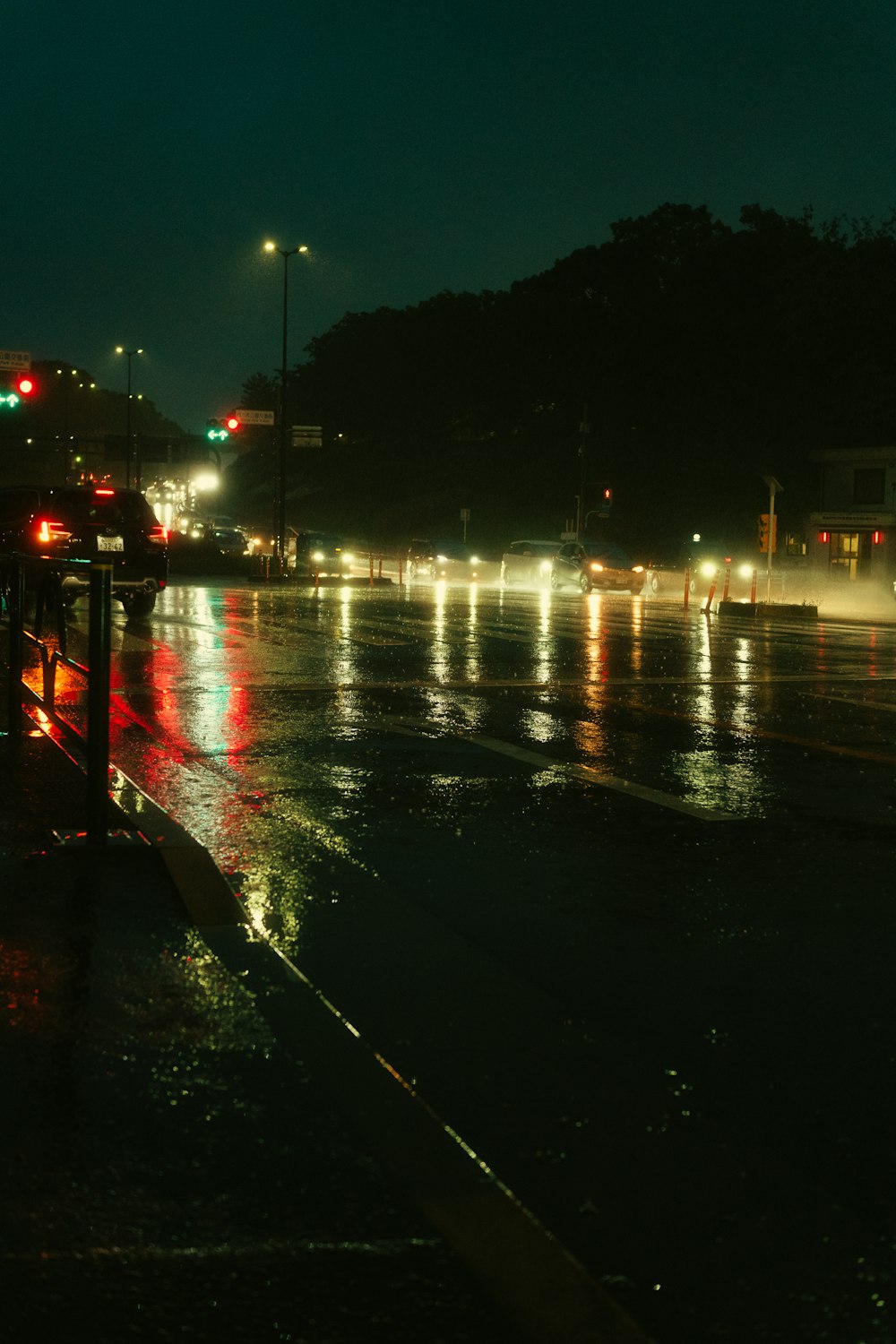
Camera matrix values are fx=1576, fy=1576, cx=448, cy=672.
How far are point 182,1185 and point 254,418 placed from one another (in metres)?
51.5

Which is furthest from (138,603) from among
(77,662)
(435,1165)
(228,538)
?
(228,538)

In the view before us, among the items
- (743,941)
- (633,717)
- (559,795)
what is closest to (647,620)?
(633,717)

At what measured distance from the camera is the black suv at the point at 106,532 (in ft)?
75.9

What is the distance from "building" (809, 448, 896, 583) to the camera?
2537 inches

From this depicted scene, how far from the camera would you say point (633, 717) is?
12922 mm

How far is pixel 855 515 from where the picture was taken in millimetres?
65688

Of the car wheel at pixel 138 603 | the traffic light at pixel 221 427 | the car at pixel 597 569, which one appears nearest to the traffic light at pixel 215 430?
the traffic light at pixel 221 427

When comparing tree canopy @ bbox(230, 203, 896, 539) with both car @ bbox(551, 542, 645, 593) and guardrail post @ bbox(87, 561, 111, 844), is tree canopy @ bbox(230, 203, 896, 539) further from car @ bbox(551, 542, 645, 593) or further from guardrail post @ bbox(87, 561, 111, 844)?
guardrail post @ bbox(87, 561, 111, 844)

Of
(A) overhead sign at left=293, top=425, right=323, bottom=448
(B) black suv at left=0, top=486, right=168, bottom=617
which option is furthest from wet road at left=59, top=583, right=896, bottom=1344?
(A) overhead sign at left=293, top=425, right=323, bottom=448

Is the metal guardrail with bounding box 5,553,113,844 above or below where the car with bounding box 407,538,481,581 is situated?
below

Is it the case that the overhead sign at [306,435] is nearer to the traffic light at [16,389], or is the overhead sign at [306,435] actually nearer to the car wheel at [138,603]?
the traffic light at [16,389]

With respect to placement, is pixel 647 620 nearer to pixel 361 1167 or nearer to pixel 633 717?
pixel 633 717

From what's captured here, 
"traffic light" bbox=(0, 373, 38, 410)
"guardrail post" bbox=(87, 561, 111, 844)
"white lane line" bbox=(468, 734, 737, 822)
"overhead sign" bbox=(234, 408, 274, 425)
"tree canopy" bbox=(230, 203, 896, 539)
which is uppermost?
"tree canopy" bbox=(230, 203, 896, 539)

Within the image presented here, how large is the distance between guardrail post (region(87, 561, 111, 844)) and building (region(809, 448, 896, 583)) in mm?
58612
